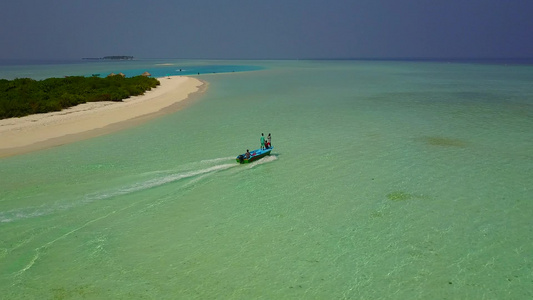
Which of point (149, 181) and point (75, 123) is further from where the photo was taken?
point (75, 123)

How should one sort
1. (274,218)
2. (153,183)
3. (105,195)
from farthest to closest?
(153,183) < (105,195) < (274,218)

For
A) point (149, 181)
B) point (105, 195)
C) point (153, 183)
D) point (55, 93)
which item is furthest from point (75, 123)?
point (105, 195)

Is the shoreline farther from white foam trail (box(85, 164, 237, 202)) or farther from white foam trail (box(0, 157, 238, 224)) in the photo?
white foam trail (box(85, 164, 237, 202))

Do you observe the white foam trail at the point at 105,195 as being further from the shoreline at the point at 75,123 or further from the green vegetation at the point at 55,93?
the green vegetation at the point at 55,93

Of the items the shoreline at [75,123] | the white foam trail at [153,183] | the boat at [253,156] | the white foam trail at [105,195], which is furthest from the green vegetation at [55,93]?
the boat at [253,156]

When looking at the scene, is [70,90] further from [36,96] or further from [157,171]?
[157,171]

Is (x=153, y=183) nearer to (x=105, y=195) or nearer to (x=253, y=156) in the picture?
(x=105, y=195)
